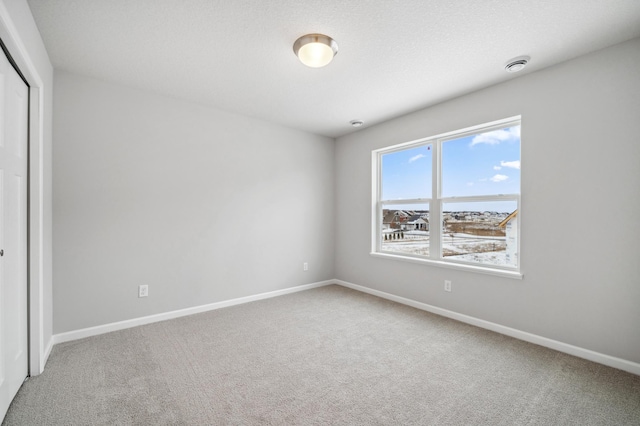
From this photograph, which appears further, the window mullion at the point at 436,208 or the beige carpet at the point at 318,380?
the window mullion at the point at 436,208

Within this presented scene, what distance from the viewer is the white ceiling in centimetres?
185

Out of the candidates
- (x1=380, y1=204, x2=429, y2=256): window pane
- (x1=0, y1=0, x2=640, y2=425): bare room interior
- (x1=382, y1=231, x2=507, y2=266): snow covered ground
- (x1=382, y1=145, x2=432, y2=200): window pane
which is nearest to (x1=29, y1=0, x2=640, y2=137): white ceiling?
(x1=0, y1=0, x2=640, y2=425): bare room interior

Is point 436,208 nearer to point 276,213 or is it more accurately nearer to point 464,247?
point 464,247

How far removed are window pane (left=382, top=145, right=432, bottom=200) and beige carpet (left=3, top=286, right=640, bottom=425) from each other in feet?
5.68

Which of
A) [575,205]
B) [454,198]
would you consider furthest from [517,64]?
[454,198]

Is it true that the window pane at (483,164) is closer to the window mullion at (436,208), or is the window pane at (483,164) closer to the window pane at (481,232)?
the window mullion at (436,208)

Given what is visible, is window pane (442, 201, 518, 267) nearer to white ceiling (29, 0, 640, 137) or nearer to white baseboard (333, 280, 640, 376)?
white baseboard (333, 280, 640, 376)

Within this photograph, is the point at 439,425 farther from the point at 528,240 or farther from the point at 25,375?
the point at 25,375

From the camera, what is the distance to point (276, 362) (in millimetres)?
2285

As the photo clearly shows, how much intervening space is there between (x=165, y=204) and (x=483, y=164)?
3.53 meters

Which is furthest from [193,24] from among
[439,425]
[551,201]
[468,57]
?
[551,201]

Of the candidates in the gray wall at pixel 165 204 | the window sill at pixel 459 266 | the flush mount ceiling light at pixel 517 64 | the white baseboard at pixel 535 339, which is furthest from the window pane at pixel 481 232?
the gray wall at pixel 165 204

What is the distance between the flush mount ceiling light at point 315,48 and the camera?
6.92ft

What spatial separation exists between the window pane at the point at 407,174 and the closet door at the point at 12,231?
3.78 meters
